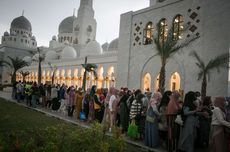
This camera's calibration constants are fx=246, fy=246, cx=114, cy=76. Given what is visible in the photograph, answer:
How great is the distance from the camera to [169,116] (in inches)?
258

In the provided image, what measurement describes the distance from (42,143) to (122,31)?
19.5m

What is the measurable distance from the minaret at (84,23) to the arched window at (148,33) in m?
31.3

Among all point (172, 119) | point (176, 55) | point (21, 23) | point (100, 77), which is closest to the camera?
point (172, 119)

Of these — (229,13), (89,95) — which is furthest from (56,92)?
(229,13)

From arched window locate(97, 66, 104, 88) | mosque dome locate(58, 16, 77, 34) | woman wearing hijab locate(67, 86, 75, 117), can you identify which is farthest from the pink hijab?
mosque dome locate(58, 16, 77, 34)

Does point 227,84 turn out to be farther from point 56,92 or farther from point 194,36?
point 56,92

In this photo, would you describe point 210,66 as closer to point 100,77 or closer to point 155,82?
point 155,82

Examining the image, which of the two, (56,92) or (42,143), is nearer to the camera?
(42,143)

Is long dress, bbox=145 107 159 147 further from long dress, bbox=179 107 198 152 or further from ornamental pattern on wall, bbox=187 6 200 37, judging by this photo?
ornamental pattern on wall, bbox=187 6 200 37

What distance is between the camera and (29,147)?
320 cm

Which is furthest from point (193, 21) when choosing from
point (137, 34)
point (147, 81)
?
point (147, 81)

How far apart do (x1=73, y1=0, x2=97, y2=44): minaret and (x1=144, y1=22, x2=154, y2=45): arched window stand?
103ft

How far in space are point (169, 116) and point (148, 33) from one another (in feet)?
46.7

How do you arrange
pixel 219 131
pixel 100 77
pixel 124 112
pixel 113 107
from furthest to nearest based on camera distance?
pixel 100 77 < pixel 113 107 < pixel 124 112 < pixel 219 131
